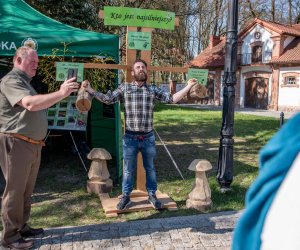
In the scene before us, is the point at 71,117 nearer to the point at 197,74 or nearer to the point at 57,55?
the point at 57,55

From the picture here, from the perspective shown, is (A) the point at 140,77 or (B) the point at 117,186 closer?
(A) the point at 140,77

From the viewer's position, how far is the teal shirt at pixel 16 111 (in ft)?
11.3

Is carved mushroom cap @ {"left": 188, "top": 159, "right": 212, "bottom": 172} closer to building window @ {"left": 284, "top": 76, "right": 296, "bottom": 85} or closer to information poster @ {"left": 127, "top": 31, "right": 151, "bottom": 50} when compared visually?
information poster @ {"left": 127, "top": 31, "right": 151, "bottom": 50}

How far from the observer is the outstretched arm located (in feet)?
14.8

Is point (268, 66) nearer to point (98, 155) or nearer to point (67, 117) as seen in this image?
point (67, 117)

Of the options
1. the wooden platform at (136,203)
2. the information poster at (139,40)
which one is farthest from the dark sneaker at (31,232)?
the information poster at (139,40)

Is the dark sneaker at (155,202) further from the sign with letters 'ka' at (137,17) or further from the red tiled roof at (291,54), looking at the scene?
the red tiled roof at (291,54)

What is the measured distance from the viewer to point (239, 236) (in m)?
0.95

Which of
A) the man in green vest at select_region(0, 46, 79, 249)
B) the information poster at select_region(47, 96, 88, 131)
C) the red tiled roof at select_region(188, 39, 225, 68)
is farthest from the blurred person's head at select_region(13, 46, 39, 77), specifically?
the red tiled roof at select_region(188, 39, 225, 68)

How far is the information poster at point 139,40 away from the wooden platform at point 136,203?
1950 mm

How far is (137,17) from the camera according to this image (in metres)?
4.91

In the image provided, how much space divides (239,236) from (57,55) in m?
4.72

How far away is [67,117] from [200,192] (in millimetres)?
3148

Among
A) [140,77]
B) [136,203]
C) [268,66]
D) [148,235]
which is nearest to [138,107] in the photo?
[140,77]
